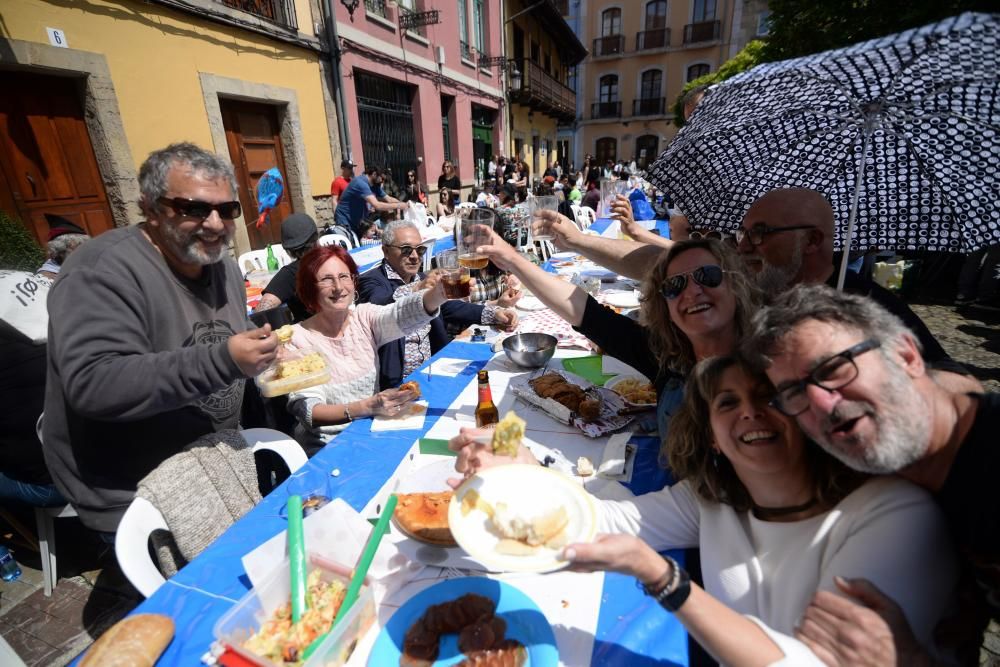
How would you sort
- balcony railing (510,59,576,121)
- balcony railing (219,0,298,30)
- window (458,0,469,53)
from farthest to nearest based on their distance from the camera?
balcony railing (510,59,576,121) → window (458,0,469,53) → balcony railing (219,0,298,30)

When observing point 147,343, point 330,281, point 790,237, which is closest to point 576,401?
point 790,237

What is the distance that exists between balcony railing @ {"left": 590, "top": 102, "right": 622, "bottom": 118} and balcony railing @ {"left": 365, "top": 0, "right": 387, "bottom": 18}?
90.6 ft

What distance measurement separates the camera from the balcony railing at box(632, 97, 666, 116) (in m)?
33.4

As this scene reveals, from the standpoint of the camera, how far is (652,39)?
3250 centimetres

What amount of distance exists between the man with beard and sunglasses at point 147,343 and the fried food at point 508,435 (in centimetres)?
104

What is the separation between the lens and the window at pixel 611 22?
3331 centimetres

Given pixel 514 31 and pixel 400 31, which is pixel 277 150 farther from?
pixel 514 31

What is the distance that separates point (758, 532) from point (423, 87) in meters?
15.3

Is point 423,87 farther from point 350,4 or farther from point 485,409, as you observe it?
point 485,409

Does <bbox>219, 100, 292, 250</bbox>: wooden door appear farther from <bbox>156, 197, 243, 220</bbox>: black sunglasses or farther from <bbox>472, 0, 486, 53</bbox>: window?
<bbox>472, 0, 486, 53</bbox>: window

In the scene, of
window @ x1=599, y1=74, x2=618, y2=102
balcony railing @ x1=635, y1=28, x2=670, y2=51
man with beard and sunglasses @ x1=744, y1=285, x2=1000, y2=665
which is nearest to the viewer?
man with beard and sunglasses @ x1=744, y1=285, x2=1000, y2=665

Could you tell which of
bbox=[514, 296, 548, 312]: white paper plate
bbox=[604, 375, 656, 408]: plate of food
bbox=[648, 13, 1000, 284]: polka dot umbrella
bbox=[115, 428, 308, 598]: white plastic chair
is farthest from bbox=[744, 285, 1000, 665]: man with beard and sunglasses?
bbox=[514, 296, 548, 312]: white paper plate

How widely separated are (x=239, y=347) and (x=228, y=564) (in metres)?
0.82

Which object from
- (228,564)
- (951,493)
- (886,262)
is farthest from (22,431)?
(886,262)
